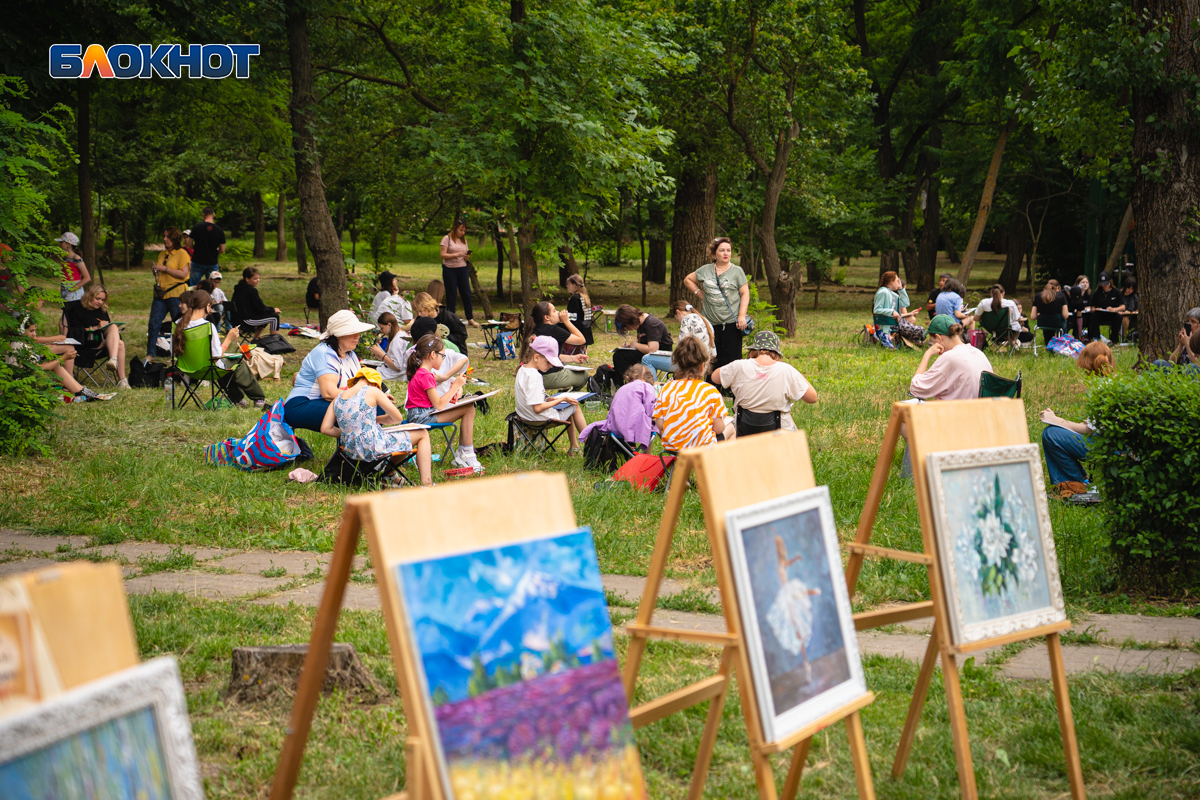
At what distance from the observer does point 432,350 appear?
9.27 meters

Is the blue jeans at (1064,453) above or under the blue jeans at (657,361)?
under

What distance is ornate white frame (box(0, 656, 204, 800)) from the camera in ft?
4.87

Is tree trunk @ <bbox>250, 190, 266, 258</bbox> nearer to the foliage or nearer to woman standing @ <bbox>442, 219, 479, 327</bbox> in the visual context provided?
woman standing @ <bbox>442, 219, 479, 327</bbox>

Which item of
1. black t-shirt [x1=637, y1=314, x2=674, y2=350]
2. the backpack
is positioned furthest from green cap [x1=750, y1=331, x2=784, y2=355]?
the backpack

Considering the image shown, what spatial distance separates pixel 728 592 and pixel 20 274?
7796 mm

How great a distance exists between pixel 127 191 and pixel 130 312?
7818 millimetres

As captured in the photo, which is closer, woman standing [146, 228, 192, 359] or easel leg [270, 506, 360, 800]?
easel leg [270, 506, 360, 800]

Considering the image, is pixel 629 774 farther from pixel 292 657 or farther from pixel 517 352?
pixel 517 352

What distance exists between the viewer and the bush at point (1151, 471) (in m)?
5.32

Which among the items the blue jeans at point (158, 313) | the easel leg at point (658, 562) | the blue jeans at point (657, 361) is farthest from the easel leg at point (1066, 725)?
the blue jeans at point (158, 313)

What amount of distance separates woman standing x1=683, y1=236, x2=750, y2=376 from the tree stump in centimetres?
787

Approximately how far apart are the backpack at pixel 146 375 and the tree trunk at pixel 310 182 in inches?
110

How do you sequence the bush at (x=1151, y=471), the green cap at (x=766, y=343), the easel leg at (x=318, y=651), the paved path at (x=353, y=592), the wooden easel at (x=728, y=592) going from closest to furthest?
the easel leg at (x=318, y=651), the wooden easel at (x=728, y=592), the paved path at (x=353, y=592), the bush at (x=1151, y=471), the green cap at (x=766, y=343)

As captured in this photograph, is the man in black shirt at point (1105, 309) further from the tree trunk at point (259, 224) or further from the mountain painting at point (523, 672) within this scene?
the tree trunk at point (259, 224)
